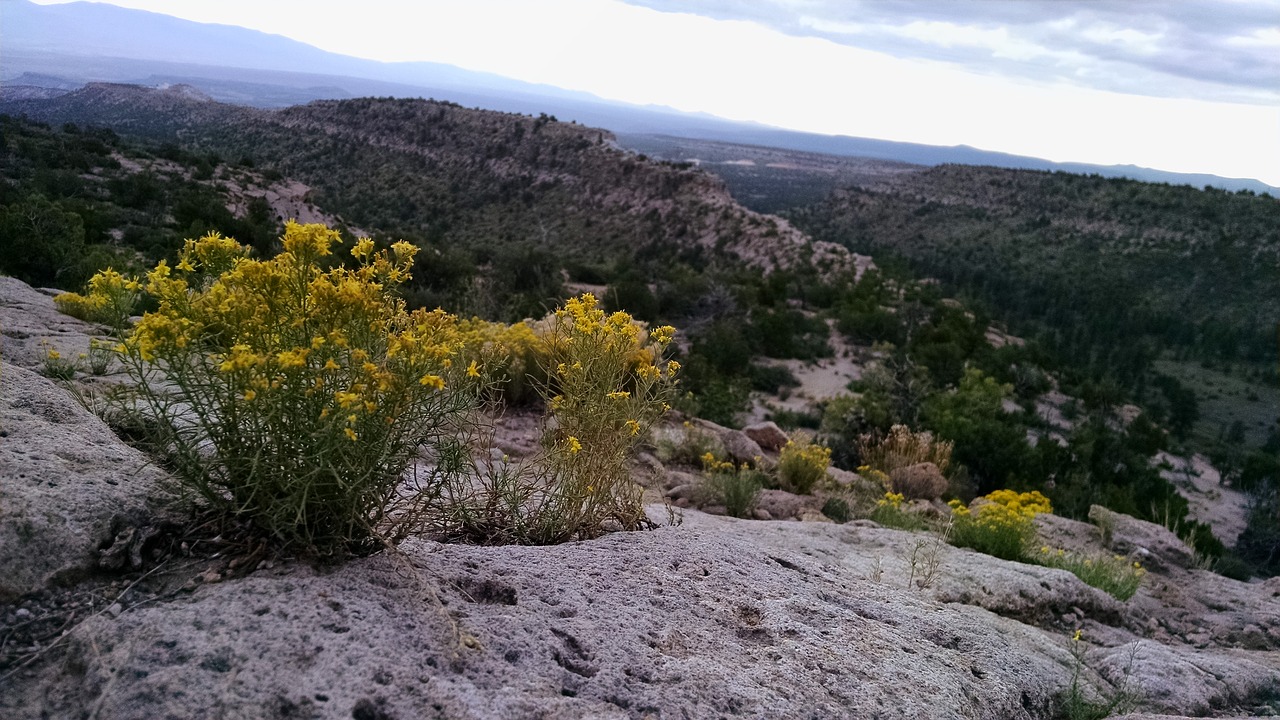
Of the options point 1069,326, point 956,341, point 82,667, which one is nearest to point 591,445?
point 82,667

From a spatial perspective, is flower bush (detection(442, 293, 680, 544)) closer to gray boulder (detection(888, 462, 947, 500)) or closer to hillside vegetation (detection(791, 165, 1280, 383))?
gray boulder (detection(888, 462, 947, 500))

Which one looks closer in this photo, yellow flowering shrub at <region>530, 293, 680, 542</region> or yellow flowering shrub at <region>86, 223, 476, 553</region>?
yellow flowering shrub at <region>86, 223, 476, 553</region>

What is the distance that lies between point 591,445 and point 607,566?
0.69 m

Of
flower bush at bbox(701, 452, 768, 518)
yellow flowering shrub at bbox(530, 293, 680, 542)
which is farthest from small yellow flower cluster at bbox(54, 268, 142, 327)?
flower bush at bbox(701, 452, 768, 518)

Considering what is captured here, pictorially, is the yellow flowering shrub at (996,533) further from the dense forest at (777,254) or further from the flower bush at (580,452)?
the flower bush at (580,452)

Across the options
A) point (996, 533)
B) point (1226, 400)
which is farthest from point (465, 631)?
point (1226, 400)

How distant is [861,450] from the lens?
11.1 m

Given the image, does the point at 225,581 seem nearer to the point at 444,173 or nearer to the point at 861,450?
the point at 861,450

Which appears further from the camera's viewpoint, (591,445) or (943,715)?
(591,445)

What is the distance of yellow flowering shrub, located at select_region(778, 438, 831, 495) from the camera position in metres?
8.09

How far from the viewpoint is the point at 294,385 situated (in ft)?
7.56

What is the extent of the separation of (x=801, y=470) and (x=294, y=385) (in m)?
6.57

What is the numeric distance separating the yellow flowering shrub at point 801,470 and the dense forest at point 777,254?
2236 millimetres

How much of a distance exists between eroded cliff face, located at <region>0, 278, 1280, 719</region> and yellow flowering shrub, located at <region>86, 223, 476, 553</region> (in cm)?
18
